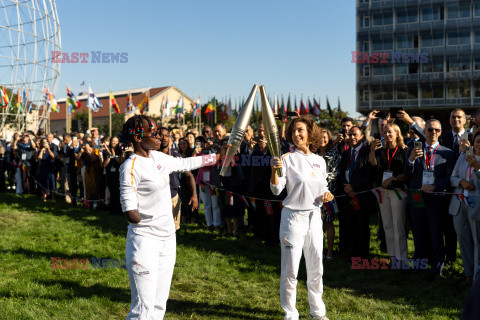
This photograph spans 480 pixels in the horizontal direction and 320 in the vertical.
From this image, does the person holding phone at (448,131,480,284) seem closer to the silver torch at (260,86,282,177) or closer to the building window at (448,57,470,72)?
the silver torch at (260,86,282,177)

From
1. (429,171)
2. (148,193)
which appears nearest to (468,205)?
(429,171)

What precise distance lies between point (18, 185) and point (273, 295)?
13.7 m

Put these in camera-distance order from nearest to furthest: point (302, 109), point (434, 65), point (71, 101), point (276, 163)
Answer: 1. point (276, 163)
2. point (71, 101)
3. point (302, 109)
4. point (434, 65)

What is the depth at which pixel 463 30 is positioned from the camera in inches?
2153

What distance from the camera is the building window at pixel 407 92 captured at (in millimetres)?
57312

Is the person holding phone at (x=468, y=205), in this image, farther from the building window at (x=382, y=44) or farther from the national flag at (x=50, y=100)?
the building window at (x=382, y=44)

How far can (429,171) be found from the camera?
6730 mm

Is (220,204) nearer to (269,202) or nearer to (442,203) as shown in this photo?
(269,202)

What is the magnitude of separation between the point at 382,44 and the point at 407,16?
4.49m

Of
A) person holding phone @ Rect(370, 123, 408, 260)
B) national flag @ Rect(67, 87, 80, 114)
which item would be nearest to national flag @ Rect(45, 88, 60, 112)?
national flag @ Rect(67, 87, 80, 114)

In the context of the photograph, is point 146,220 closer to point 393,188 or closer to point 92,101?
point 393,188

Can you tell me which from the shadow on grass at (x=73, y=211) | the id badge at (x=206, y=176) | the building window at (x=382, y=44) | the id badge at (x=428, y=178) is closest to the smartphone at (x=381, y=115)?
the id badge at (x=428, y=178)

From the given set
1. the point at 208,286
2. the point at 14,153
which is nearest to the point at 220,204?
the point at 208,286

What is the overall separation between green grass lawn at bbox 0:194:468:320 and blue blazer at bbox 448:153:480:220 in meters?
1.11
